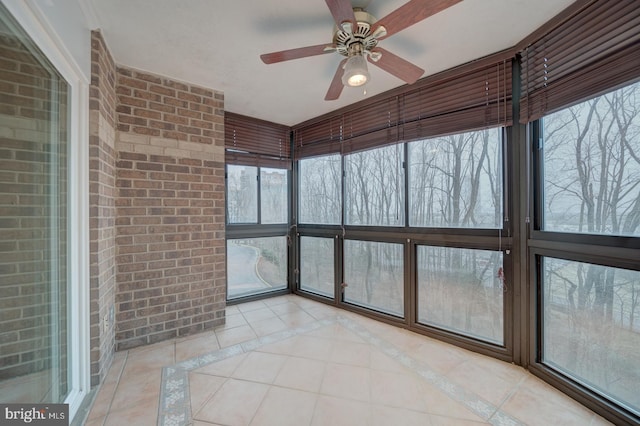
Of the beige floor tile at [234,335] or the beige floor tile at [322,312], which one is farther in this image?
the beige floor tile at [322,312]

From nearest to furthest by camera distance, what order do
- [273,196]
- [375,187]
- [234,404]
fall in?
1. [234,404]
2. [375,187]
3. [273,196]

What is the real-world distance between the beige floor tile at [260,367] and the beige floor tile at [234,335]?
303 millimetres

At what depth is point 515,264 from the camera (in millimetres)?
2082

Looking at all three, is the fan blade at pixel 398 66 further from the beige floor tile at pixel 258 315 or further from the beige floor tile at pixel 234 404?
the beige floor tile at pixel 258 315

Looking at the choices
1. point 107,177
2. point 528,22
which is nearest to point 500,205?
point 528,22

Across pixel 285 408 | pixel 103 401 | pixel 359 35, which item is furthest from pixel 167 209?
pixel 359 35

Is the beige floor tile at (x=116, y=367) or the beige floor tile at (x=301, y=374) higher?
the beige floor tile at (x=116, y=367)

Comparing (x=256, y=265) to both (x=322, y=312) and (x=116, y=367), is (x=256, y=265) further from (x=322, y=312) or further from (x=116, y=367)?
(x=116, y=367)

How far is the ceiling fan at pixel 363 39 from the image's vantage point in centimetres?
129

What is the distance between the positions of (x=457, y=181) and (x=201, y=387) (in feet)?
8.65

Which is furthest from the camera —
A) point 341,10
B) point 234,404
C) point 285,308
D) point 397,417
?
point 285,308

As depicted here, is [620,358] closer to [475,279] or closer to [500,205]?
[475,279]

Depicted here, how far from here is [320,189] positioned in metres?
3.66

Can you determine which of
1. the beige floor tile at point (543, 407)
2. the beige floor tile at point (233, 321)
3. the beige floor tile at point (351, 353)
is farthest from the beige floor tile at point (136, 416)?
the beige floor tile at point (543, 407)
